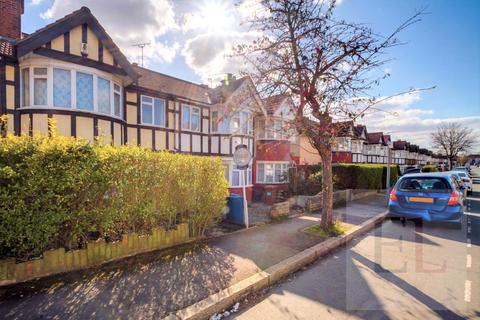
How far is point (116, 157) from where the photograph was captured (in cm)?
497

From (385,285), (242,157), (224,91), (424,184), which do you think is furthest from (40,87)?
(424,184)

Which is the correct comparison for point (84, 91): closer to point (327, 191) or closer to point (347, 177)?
point (327, 191)

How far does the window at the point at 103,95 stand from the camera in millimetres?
9586

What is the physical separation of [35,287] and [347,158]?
3135cm

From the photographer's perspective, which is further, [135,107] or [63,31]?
[135,107]

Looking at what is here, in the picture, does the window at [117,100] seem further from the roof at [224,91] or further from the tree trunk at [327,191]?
the tree trunk at [327,191]

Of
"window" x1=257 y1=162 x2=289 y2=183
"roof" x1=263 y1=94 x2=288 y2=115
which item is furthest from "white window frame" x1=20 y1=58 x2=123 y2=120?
"window" x1=257 y1=162 x2=289 y2=183

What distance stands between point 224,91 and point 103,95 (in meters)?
8.19

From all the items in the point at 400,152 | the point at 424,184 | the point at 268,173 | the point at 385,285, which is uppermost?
the point at 400,152

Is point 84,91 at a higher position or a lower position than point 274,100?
higher

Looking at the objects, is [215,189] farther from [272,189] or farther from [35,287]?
[272,189]

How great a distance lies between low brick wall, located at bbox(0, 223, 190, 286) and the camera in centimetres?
397

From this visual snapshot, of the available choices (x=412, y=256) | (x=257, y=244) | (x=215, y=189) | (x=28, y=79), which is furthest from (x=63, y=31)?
(x=412, y=256)

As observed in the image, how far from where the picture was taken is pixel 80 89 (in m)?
9.04
